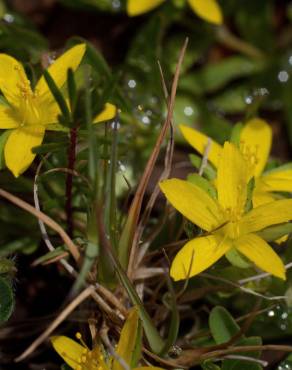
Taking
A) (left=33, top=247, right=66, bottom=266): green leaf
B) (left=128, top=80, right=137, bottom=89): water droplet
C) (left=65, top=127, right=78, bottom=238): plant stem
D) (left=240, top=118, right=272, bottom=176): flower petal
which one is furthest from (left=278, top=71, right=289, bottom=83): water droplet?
(left=33, top=247, right=66, bottom=266): green leaf

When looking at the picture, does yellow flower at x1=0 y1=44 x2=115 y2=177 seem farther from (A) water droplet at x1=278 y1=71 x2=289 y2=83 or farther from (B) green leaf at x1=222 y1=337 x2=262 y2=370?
(A) water droplet at x1=278 y1=71 x2=289 y2=83

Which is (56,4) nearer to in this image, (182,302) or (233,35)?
(233,35)

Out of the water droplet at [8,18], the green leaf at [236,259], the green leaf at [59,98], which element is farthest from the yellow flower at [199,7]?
the green leaf at [236,259]

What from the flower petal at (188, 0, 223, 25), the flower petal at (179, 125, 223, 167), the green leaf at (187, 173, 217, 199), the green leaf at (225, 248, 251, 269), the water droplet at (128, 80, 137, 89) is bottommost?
the green leaf at (225, 248, 251, 269)

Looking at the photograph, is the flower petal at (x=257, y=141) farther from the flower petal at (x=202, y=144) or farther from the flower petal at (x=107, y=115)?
the flower petal at (x=107, y=115)

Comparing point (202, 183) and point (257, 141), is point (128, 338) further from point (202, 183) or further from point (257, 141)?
point (257, 141)

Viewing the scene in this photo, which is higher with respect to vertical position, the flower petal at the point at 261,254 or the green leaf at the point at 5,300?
the flower petal at the point at 261,254
